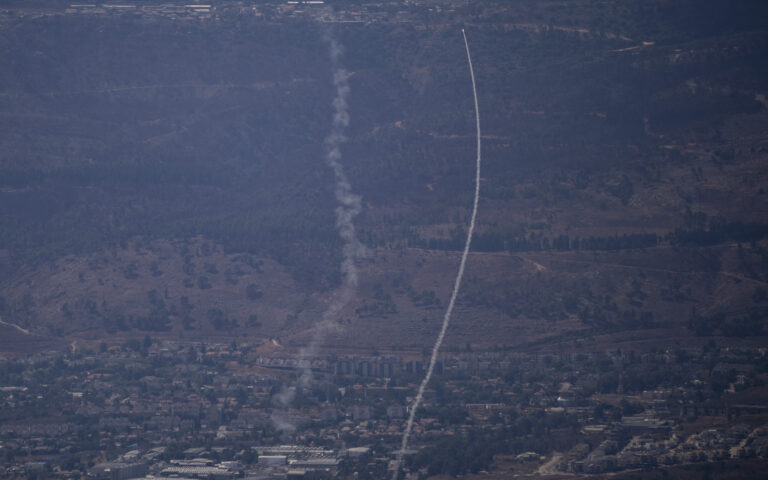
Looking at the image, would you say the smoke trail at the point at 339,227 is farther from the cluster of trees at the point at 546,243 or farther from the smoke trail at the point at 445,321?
the smoke trail at the point at 445,321

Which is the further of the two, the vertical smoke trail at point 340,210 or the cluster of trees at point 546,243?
the cluster of trees at point 546,243

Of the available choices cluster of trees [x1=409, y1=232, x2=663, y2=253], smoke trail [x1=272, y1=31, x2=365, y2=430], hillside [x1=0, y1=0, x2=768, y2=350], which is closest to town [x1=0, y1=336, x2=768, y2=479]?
smoke trail [x1=272, y1=31, x2=365, y2=430]

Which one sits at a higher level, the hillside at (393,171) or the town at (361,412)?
the hillside at (393,171)

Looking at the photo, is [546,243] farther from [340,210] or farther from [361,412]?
[361,412]

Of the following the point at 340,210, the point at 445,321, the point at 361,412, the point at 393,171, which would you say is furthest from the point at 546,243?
the point at 361,412

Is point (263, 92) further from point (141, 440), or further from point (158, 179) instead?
point (141, 440)

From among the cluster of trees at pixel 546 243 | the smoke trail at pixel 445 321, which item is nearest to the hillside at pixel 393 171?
the cluster of trees at pixel 546 243
